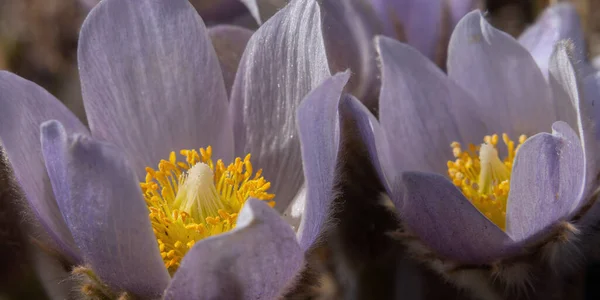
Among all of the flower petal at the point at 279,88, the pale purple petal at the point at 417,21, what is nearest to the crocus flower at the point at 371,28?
the pale purple petal at the point at 417,21

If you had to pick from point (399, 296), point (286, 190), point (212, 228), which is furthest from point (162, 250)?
point (399, 296)

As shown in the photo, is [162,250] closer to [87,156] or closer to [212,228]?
[212,228]

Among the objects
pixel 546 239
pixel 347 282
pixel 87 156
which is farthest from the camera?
pixel 347 282

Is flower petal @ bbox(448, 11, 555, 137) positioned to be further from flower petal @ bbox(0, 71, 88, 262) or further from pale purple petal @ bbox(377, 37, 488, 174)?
flower petal @ bbox(0, 71, 88, 262)

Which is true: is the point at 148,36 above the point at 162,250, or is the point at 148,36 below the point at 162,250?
above

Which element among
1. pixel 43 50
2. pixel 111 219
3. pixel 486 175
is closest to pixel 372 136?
pixel 486 175

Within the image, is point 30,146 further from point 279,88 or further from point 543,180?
point 543,180
